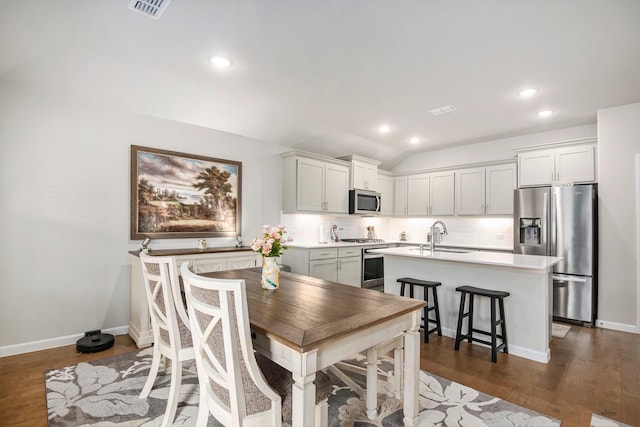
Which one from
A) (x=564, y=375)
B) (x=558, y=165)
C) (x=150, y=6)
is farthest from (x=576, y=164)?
(x=150, y=6)

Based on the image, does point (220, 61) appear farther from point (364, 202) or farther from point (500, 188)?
Result: point (500, 188)

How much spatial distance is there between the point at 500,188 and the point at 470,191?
46 centimetres

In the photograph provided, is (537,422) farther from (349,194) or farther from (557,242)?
(349,194)

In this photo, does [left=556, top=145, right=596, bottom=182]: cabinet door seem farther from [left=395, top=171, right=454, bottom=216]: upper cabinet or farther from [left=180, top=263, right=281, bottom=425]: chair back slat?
[left=180, top=263, right=281, bottom=425]: chair back slat

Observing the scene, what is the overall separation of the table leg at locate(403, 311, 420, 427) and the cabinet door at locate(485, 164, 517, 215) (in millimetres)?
3974

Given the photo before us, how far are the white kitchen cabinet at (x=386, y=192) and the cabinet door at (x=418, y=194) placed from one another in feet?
1.18

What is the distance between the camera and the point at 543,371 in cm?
271

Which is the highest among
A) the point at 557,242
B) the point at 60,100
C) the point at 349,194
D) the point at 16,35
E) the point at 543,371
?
the point at 16,35

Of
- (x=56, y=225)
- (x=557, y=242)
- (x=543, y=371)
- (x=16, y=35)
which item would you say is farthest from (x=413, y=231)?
(x=16, y=35)

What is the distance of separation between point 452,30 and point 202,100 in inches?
105

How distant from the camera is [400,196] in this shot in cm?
642

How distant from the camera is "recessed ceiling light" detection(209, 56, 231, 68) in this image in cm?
277

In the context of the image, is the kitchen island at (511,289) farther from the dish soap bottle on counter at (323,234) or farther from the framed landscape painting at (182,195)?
the framed landscape painting at (182,195)

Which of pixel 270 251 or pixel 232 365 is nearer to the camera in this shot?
pixel 232 365
